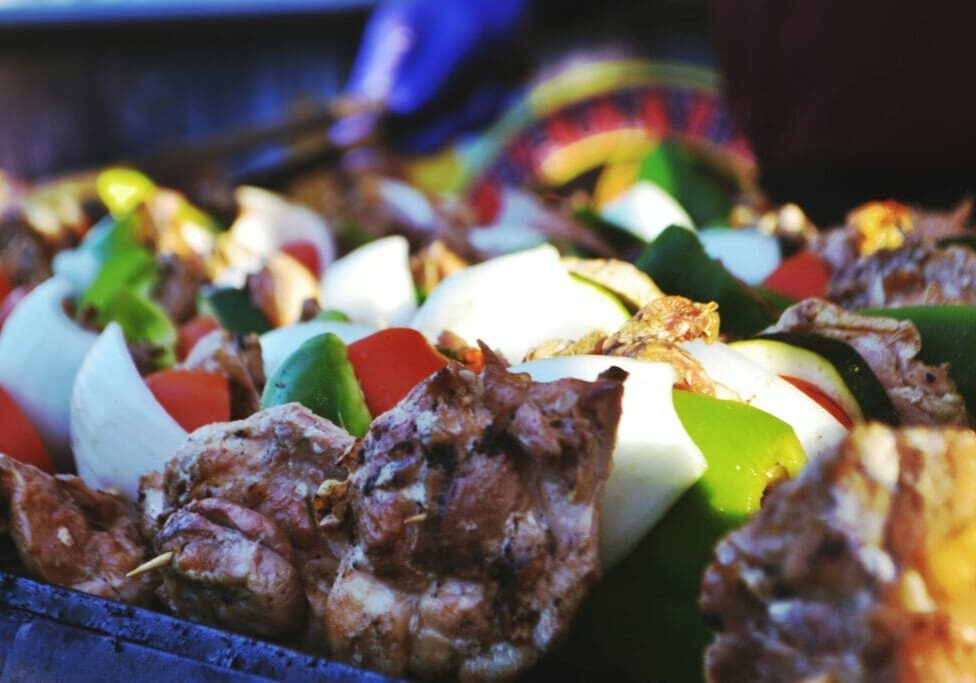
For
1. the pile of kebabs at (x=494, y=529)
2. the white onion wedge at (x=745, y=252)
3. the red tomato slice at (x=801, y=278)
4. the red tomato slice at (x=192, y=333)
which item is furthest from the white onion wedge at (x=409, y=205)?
the pile of kebabs at (x=494, y=529)

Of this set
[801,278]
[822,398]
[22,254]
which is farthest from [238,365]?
[22,254]

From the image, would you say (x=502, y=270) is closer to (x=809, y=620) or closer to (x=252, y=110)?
(x=809, y=620)

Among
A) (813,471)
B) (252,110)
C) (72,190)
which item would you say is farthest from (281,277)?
(252,110)

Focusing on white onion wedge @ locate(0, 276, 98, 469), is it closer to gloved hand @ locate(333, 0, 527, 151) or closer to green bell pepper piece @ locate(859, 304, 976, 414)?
green bell pepper piece @ locate(859, 304, 976, 414)

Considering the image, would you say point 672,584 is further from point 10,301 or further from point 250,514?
point 10,301

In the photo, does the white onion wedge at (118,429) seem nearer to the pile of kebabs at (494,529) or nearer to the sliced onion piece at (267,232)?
the pile of kebabs at (494,529)

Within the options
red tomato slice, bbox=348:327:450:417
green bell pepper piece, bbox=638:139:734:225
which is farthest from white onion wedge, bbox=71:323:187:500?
green bell pepper piece, bbox=638:139:734:225
